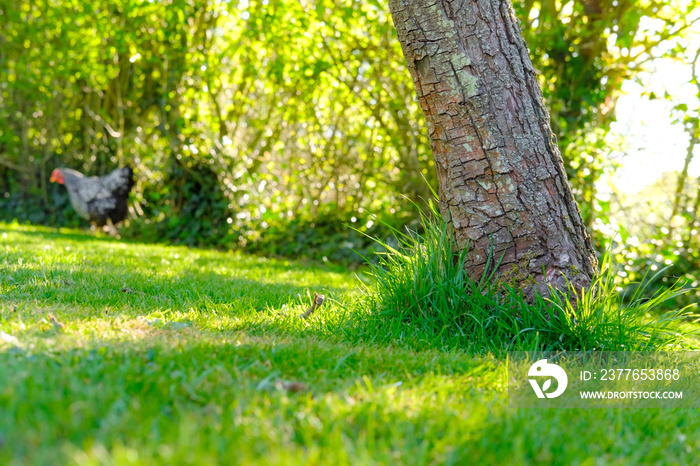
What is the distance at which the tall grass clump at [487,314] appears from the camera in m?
2.57

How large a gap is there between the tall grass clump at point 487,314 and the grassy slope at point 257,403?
24 cm

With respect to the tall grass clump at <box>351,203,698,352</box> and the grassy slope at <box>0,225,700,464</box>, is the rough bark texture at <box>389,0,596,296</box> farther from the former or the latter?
the grassy slope at <box>0,225,700,464</box>

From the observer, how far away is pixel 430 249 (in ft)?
9.62

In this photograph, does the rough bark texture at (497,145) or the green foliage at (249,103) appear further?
the green foliage at (249,103)

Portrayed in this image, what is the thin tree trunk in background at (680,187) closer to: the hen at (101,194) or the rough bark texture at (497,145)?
the rough bark texture at (497,145)

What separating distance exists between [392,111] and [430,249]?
4.22m

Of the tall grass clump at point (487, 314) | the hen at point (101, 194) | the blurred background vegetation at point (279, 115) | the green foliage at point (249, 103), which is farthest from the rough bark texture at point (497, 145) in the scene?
the hen at point (101, 194)

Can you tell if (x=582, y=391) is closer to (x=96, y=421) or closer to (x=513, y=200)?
(x=513, y=200)

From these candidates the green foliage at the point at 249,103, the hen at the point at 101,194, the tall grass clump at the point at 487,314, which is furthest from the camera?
the hen at the point at 101,194

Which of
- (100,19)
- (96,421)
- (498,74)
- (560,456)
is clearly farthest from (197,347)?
(100,19)

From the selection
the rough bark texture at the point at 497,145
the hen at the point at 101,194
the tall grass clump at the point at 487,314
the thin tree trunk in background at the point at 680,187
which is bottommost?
the thin tree trunk in background at the point at 680,187

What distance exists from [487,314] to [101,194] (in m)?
7.06

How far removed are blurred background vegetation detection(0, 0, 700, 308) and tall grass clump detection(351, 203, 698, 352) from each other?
8.06ft

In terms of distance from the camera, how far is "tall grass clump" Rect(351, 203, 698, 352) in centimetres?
257
